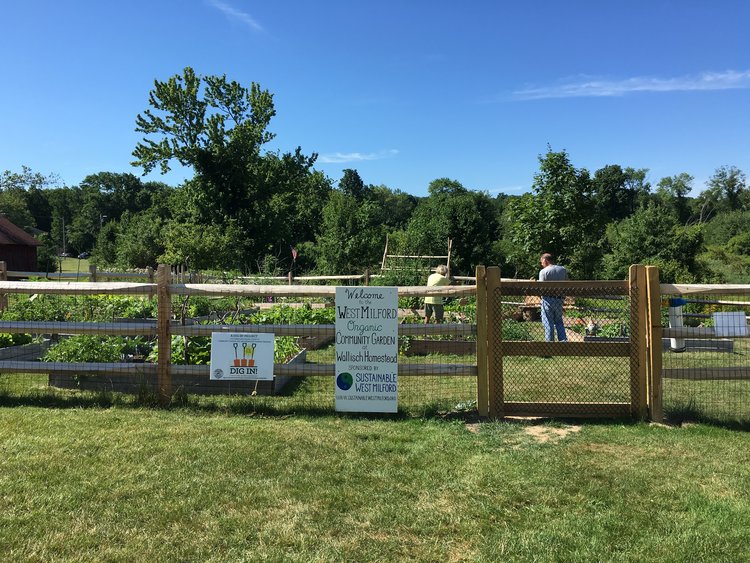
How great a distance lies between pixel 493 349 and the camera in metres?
5.68

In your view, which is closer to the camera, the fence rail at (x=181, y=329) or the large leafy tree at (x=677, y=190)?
the fence rail at (x=181, y=329)

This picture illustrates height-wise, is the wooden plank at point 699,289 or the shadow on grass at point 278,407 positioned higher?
the wooden plank at point 699,289

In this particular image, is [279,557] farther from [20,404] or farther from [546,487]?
[20,404]

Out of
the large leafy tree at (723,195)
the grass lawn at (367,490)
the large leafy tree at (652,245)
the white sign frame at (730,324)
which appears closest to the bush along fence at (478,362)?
the white sign frame at (730,324)

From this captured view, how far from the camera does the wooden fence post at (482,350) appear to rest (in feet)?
18.7

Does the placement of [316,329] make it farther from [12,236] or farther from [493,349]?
[12,236]

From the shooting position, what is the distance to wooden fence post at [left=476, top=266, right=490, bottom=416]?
5.70 metres

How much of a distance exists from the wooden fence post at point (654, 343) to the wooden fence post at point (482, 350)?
1.56 meters

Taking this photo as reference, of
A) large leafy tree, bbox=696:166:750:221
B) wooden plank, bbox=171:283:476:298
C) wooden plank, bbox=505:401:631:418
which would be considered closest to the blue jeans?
wooden plank, bbox=505:401:631:418

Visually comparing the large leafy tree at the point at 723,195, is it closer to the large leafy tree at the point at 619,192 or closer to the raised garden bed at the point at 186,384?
the large leafy tree at the point at 619,192

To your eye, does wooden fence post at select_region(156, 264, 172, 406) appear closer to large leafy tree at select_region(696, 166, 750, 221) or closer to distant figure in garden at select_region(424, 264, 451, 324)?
distant figure in garden at select_region(424, 264, 451, 324)

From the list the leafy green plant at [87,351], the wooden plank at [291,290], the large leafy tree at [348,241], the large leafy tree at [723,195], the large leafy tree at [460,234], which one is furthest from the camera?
the large leafy tree at [723,195]

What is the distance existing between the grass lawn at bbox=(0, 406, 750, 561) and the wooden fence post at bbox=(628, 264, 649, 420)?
0.30 meters

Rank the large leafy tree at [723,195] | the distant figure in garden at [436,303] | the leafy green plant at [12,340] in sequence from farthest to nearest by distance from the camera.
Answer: the large leafy tree at [723,195], the distant figure in garden at [436,303], the leafy green plant at [12,340]
